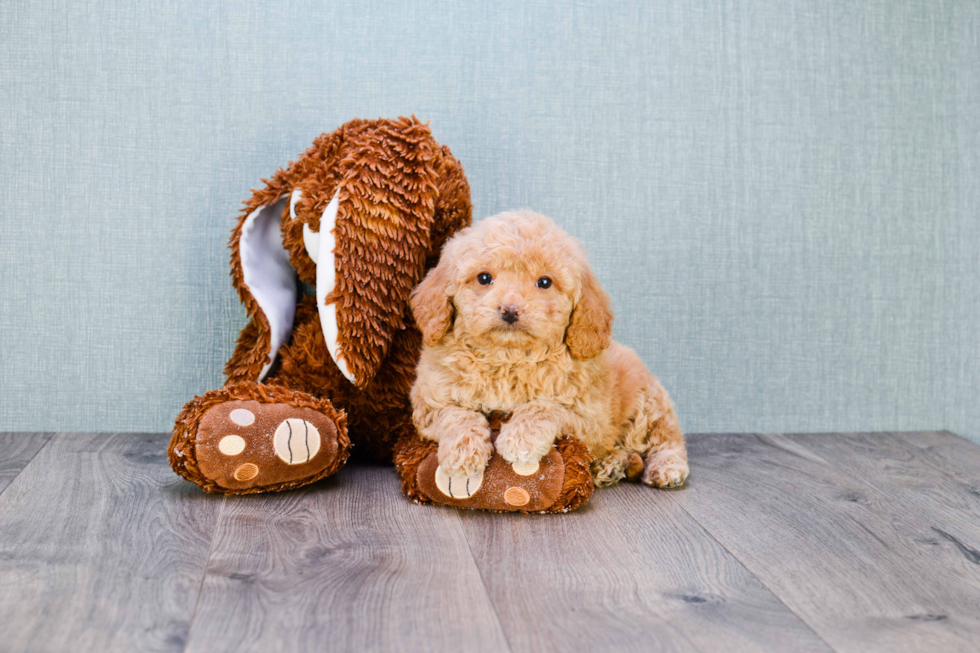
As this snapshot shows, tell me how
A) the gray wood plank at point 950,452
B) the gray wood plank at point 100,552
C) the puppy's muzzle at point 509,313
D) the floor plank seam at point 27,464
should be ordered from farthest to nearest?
the gray wood plank at point 950,452
the floor plank seam at point 27,464
the puppy's muzzle at point 509,313
the gray wood plank at point 100,552

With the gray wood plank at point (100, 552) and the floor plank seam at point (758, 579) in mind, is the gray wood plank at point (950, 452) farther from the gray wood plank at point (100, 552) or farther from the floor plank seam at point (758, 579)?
the gray wood plank at point (100, 552)

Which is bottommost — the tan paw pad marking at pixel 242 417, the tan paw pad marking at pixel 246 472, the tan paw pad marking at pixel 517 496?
the tan paw pad marking at pixel 517 496

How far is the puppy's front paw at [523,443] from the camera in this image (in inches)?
56.5

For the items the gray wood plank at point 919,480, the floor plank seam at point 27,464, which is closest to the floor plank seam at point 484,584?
the gray wood plank at point 919,480

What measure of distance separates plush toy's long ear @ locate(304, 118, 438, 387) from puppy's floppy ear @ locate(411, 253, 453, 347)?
12cm

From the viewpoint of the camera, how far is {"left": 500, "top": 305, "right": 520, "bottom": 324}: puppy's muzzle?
1413 millimetres

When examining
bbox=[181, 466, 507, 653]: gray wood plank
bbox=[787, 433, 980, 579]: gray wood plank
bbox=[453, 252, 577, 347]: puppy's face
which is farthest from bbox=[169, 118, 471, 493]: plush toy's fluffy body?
bbox=[787, 433, 980, 579]: gray wood plank

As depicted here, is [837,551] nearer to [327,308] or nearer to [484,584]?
[484,584]

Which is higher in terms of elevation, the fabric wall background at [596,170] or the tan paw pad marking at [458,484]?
the fabric wall background at [596,170]

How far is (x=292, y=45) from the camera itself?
6.50ft

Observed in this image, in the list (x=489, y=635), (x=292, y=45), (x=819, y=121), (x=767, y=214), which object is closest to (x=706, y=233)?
(x=767, y=214)

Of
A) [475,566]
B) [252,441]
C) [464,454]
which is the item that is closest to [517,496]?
[464,454]

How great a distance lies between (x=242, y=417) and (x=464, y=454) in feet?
1.39

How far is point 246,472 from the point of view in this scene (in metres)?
1.49
